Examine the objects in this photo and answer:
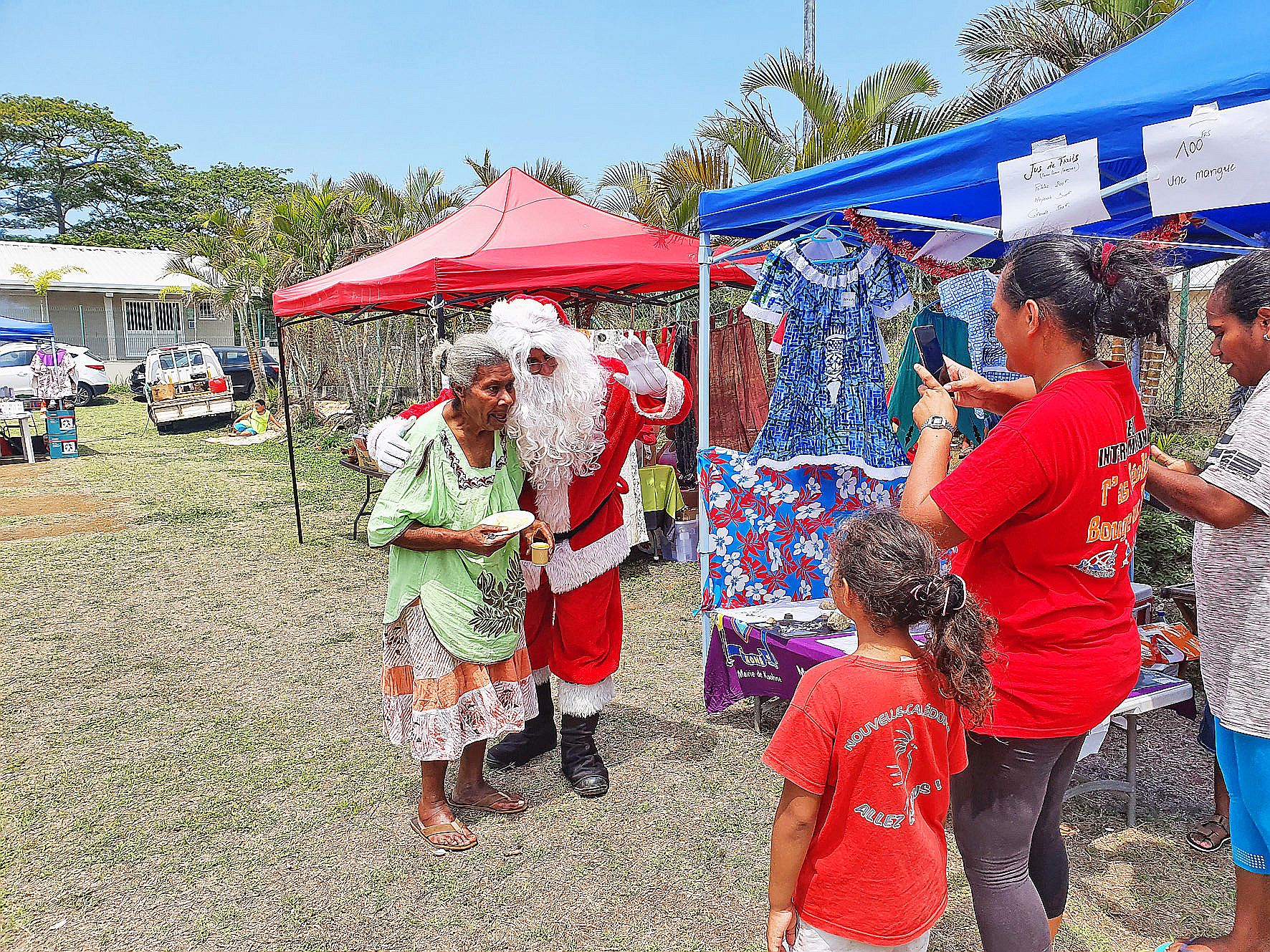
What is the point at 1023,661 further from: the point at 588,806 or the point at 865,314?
the point at 865,314

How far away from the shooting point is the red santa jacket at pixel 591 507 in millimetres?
3295

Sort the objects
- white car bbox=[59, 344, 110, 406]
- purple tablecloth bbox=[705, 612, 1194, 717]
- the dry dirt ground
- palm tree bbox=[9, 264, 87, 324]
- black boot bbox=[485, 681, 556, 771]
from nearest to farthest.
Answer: the dry dirt ground < purple tablecloth bbox=[705, 612, 1194, 717] < black boot bbox=[485, 681, 556, 771] < white car bbox=[59, 344, 110, 406] < palm tree bbox=[9, 264, 87, 324]

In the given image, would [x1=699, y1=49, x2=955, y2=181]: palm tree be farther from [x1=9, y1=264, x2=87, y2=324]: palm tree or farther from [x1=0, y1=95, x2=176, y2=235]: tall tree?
[x1=0, y1=95, x2=176, y2=235]: tall tree

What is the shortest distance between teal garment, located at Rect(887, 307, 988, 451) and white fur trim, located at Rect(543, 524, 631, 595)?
5.46 ft

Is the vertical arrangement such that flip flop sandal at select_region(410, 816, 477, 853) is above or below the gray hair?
below

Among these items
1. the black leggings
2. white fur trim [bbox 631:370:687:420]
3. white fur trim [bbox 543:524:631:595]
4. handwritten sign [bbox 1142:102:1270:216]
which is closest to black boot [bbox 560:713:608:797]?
white fur trim [bbox 543:524:631:595]

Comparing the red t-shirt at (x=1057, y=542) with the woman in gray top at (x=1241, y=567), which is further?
the woman in gray top at (x=1241, y=567)

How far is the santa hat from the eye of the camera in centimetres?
307

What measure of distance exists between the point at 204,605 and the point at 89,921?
374 cm

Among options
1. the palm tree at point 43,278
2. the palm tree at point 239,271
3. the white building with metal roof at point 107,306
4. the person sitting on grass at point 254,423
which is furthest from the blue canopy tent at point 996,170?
the palm tree at point 43,278

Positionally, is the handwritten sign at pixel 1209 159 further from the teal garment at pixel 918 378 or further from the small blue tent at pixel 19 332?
the small blue tent at pixel 19 332

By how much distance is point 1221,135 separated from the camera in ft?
7.33

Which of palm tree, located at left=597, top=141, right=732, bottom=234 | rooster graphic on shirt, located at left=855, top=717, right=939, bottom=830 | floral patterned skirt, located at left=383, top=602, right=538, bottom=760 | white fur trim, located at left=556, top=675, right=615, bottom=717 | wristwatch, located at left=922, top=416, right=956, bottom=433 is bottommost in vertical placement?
white fur trim, located at left=556, top=675, right=615, bottom=717

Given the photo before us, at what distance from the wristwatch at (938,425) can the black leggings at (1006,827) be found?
2.24 feet
